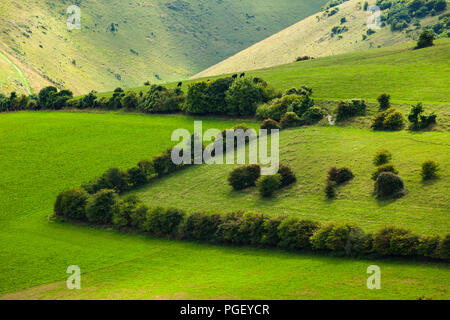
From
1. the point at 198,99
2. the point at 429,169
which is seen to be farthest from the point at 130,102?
the point at 429,169

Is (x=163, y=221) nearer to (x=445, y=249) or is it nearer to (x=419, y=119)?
(x=445, y=249)

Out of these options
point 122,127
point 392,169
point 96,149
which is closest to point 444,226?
point 392,169

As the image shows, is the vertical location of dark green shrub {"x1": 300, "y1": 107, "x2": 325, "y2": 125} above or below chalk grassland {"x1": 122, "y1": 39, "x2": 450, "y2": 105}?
below

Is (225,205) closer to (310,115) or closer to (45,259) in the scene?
(45,259)

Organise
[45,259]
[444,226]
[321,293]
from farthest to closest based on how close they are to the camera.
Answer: [45,259] → [444,226] → [321,293]

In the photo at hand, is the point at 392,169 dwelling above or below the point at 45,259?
above

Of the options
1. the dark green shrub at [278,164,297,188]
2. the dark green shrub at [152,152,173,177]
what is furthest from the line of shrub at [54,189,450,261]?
the dark green shrub at [152,152,173,177]

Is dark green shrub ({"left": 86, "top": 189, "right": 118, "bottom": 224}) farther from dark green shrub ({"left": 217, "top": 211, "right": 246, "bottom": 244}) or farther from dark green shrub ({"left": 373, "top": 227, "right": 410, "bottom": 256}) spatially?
dark green shrub ({"left": 373, "top": 227, "right": 410, "bottom": 256})
